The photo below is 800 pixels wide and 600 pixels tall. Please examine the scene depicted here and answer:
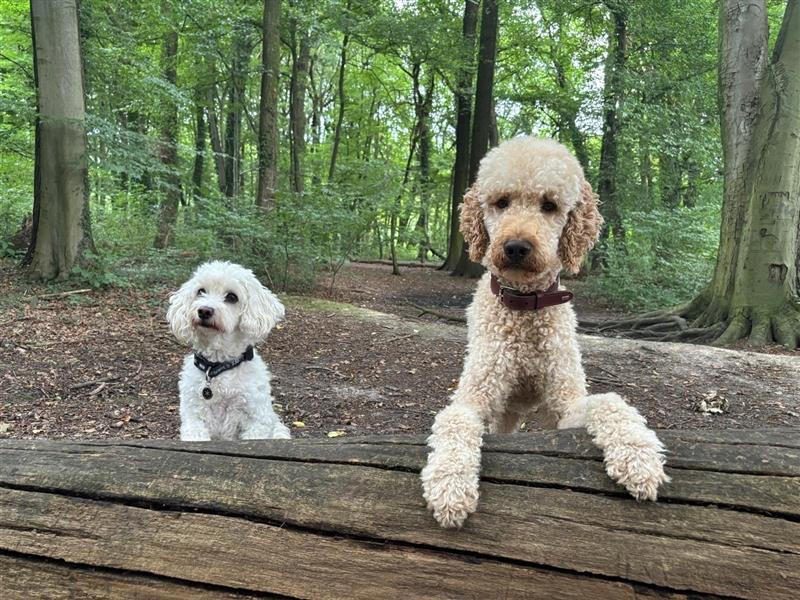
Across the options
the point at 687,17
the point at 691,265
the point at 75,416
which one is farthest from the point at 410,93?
the point at 75,416

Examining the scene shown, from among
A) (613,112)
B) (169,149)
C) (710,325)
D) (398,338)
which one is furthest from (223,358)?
(613,112)

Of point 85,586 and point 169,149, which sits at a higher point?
point 169,149

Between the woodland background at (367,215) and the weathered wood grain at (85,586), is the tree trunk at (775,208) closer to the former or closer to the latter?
the woodland background at (367,215)

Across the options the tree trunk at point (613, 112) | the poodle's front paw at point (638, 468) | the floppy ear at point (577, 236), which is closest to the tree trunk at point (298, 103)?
the tree trunk at point (613, 112)

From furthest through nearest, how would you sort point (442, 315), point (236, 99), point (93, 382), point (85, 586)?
point (236, 99) < point (442, 315) < point (93, 382) < point (85, 586)

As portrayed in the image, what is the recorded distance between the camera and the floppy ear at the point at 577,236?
98.6 inches

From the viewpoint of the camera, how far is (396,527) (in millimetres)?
1671

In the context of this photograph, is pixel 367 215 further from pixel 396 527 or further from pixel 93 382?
pixel 396 527

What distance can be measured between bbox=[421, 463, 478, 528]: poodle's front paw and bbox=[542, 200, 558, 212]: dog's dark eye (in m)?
1.32

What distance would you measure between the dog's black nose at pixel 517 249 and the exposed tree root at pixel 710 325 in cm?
624

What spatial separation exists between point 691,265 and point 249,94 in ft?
55.8

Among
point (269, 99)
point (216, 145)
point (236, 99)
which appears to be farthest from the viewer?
point (216, 145)

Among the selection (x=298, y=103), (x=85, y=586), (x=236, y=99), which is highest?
(x=298, y=103)

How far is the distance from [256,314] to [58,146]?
612cm
